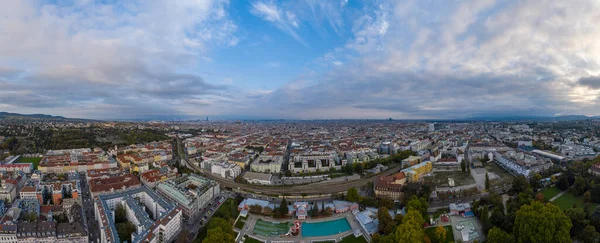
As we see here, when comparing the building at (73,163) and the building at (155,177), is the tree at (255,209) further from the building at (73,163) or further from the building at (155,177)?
the building at (73,163)

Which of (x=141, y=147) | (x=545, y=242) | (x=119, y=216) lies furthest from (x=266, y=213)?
(x=141, y=147)

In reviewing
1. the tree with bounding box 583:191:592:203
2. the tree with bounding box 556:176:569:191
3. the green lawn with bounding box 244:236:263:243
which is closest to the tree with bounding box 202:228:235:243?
the green lawn with bounding box 244:236:263:243

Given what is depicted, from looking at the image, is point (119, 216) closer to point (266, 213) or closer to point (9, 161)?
point (266, 213)

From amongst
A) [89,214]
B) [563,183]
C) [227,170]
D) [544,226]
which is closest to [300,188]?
[227,170]

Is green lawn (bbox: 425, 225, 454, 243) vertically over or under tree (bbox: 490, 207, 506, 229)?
under

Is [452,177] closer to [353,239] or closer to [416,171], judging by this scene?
[416,171]

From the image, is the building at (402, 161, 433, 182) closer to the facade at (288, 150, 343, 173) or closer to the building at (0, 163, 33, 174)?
the facade at (288, 150, 343, 173)

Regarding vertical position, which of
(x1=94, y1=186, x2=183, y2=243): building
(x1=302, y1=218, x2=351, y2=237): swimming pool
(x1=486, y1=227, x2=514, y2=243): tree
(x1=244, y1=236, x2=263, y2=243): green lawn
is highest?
(x1=486, y1=227, x2=514, y2=243): tree
